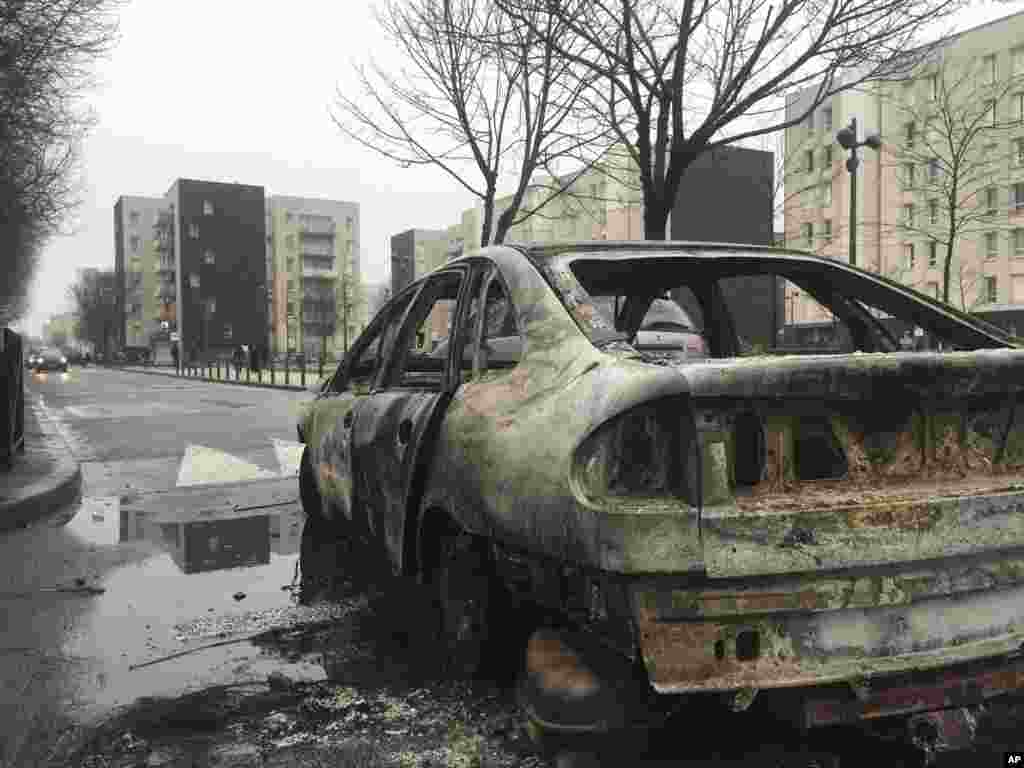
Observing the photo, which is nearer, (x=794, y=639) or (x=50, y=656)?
(x=794, y=639)

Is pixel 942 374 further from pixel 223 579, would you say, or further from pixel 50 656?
pixel 223 579

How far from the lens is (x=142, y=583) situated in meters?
4.98

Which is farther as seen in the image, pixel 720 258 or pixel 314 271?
pixel 314 271

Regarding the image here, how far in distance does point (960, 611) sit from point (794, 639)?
1.52ft

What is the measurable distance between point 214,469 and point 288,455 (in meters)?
1.28

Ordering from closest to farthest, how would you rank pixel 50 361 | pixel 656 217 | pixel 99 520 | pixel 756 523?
pixel 756 523 < pixel 99 520 < pixel 656 217 < pixel 50 361

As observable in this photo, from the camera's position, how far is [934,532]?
7.06ft

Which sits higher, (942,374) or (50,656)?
→ (942,374)

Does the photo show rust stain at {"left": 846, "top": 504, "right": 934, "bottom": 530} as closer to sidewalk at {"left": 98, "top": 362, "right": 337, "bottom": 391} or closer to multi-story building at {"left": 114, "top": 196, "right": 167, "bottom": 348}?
sidewalk at {"left": 98, "top": 362, "right": 337, "bottom": 391}

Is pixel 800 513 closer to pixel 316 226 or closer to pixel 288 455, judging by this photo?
pixel 288 455

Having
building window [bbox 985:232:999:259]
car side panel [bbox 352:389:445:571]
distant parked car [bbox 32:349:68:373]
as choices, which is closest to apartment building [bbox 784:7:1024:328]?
building window [bbox 985:232:999:259]

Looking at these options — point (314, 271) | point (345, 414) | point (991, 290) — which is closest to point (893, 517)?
point (345, 414)

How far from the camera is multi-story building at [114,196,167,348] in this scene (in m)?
110

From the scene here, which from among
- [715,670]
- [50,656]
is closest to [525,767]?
[715,670]
